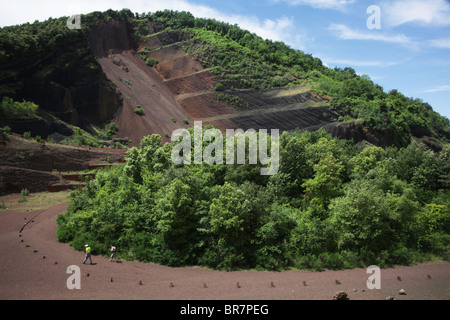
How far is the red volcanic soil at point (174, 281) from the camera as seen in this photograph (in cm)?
1581

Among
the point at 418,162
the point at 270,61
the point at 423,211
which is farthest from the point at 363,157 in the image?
the point at 270,61

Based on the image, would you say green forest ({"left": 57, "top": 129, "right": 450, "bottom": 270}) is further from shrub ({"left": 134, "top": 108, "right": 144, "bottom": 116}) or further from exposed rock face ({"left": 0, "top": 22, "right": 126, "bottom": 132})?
shrub ({"left": 134, "top": 108, "right": 144, "bottom": 116})

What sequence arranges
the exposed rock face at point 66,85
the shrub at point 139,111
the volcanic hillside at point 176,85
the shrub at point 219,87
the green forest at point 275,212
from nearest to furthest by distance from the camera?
1. the green forest at point 275,212
2. the exposed rock face at point 66,85
3. the volcanic hillside at point 176,85
4. the shrub at point 139,111
5. the shrub at point 219,87

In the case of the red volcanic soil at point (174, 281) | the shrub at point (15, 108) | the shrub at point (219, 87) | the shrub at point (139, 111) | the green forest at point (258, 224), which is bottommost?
the red volcanic soil at point (174, 281)

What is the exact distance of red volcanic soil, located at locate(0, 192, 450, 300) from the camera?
51.9 ft

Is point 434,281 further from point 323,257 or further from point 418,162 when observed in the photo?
point 418,162

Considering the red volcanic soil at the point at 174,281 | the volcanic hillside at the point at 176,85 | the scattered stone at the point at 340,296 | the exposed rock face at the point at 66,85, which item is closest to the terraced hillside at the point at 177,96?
the volcanic hillside at the point at 176,85

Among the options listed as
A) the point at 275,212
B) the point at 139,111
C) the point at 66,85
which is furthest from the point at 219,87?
the point at 275,212

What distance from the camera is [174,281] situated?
1803 centimetres

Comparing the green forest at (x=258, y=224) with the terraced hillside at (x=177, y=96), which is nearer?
the green forest at (x=258, y=224)

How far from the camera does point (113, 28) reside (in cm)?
7906

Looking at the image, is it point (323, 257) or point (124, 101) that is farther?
point (124, 101)

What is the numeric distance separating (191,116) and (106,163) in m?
28.5

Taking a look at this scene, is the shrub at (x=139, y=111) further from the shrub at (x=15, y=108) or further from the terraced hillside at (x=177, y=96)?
the shrub at (x=15, y=108)
